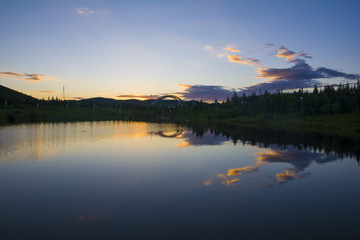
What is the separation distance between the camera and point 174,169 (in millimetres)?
19812

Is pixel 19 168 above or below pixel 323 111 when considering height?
below

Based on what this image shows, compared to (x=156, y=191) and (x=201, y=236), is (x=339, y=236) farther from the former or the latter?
(x=156, y=191)

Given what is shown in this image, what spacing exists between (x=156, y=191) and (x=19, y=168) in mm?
11837

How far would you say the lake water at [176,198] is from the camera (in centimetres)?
974

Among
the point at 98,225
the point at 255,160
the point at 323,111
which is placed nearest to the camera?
the point at 98,225

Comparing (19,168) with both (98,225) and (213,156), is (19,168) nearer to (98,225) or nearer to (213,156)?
(98,225)

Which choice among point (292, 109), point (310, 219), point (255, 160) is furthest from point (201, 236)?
point (292, 109)

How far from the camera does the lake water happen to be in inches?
384

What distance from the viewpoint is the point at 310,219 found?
35.5ft

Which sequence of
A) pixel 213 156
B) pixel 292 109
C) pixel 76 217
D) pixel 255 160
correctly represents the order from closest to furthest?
1. pixel 76 217
2. pixel 255 160
3. pixel 213 156
4. pixel 292 109

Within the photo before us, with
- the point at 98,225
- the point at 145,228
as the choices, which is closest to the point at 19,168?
the point at 98,225

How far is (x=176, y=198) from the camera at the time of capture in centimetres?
1316

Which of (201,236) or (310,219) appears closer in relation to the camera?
(201,236)

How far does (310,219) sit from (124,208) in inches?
324
